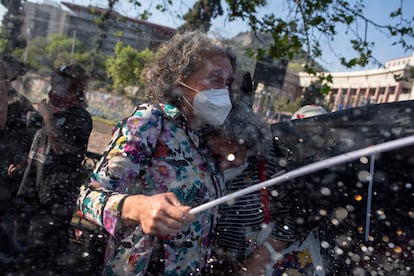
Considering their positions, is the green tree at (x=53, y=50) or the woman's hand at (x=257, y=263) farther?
the green tree at (x=53, y=50)

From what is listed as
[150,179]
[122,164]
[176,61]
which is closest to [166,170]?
[150,179]

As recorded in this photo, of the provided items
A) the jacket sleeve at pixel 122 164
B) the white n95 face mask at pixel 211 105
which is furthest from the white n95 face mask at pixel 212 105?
the jacket sleeve at pixel 122 164

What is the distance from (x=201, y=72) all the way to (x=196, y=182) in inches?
20.5

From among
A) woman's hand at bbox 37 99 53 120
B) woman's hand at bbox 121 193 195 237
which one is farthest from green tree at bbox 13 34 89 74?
woman's hand at bbox 121 193 195 237

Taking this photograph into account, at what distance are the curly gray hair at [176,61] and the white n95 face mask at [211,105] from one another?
0.07m

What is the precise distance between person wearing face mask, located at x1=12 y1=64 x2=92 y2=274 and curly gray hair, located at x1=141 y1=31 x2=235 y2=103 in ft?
4.95

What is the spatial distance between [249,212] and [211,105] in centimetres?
57

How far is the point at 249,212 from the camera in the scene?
6.67 feet

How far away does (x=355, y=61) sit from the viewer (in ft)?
18.8

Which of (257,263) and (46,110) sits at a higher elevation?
(46,110)

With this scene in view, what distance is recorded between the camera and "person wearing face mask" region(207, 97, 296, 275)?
1989 millimetres

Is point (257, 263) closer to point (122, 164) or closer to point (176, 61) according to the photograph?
point (122, 164)

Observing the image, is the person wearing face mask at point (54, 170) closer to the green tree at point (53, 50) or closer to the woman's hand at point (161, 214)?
the woman's hand at point (161, 214)

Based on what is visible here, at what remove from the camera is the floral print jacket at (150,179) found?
1.54m
